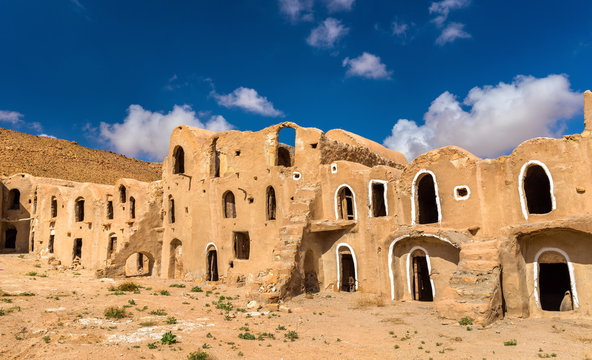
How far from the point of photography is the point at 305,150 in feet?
69.1

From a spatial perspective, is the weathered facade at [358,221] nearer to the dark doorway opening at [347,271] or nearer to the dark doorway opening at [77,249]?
the dark doorway opening at [347,271]

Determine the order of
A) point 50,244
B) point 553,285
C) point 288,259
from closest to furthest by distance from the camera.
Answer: point 288,259, point 553,285, point 50,244

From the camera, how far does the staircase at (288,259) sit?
16812 millimetres

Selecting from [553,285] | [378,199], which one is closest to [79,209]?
[378,199]

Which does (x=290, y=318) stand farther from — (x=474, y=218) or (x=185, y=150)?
(x=185, y=150)

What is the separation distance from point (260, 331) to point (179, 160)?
17907 mm

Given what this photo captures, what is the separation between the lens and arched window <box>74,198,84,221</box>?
1287 inches

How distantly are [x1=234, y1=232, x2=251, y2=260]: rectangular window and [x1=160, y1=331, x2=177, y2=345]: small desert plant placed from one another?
40.1ft

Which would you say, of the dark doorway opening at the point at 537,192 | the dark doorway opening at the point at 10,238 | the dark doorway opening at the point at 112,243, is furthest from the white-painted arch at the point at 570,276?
the dark doorway opening at the point at 10,238

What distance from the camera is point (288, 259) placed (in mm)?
18047

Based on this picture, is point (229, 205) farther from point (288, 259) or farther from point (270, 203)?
point (288, 259)

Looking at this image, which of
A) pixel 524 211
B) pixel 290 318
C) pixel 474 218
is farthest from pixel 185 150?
pixel 524 211

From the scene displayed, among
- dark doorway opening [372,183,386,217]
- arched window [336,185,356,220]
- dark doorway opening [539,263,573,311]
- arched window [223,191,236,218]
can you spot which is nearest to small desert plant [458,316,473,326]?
dark doorway opening [372,183,386,217]

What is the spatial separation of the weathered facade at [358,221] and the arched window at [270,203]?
58 mm
